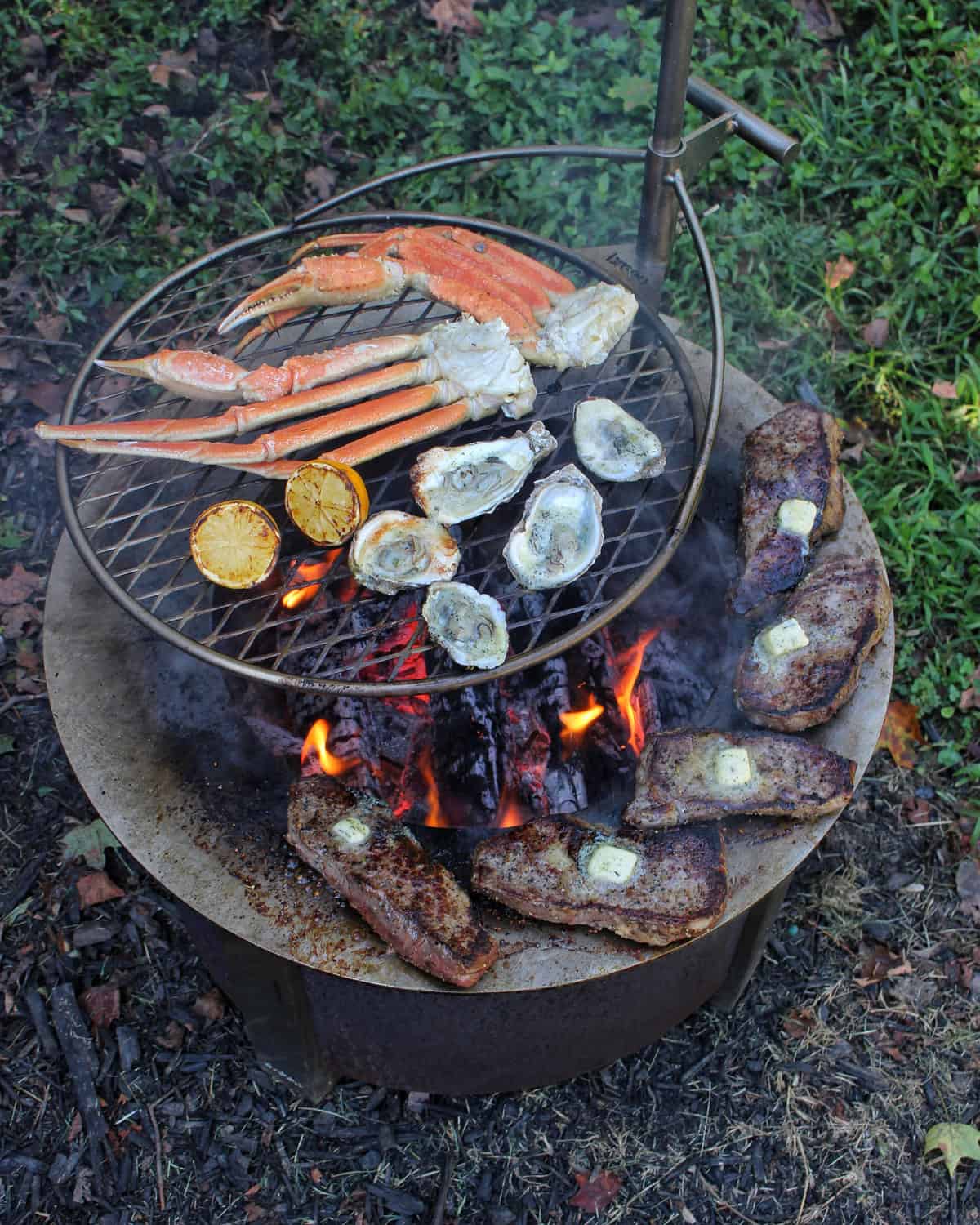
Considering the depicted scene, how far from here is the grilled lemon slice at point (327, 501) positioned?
2.62m

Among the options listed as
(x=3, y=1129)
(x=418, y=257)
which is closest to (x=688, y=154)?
(x=418, y=257)

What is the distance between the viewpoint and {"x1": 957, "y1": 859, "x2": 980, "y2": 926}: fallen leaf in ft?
11.6

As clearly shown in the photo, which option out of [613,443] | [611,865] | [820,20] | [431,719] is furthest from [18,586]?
[820,20]

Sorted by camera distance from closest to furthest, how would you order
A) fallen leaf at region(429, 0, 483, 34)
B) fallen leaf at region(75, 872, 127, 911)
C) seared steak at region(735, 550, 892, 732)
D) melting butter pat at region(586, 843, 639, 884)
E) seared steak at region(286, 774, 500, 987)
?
seared steak at region(286, 774, 500, 987), melting butter pat at region(586, 843, 639, 884), seared steak at region(735, 550, 892, 732), fallen leaf at region(75, 872, 127, 911), fallen leaf at region(429, 0, 483, 34)

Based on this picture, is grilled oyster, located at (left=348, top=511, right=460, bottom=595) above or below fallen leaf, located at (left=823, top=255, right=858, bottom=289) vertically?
above

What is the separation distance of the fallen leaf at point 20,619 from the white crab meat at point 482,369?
6.68 ft

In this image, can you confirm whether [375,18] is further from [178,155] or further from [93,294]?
[93,294]

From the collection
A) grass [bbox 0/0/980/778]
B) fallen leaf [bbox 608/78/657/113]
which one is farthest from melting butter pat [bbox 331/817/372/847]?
fallen leaf [bbox 608/78/657/113]

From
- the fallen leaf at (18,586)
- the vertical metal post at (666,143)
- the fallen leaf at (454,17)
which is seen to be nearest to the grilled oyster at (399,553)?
the vertical metal post at (666,143)

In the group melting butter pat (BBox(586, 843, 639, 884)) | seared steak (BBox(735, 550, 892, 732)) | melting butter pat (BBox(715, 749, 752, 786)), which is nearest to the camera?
melting butter pat (BBox(586, 843, 639, 884))

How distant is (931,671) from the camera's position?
154 inches

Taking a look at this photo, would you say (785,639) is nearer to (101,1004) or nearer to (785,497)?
(785,497)

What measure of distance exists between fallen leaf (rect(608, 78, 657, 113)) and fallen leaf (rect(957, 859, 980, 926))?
11.7 feet

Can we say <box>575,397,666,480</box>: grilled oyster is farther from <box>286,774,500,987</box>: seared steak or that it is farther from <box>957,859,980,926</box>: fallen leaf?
<box>957,859,980,926</box>: fallen leaf
